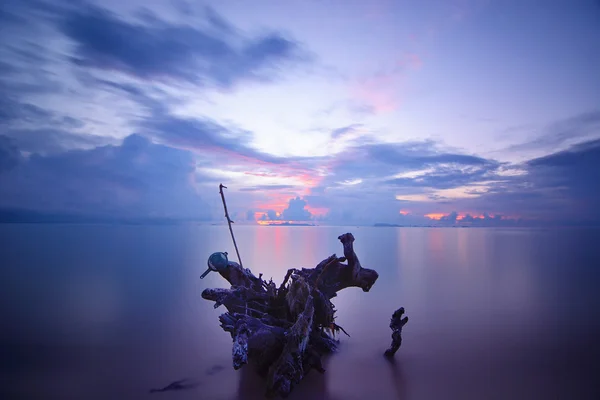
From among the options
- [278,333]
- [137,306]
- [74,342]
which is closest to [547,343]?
[278,333]

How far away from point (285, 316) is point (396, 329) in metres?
4.66

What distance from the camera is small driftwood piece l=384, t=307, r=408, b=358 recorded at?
13.7 m

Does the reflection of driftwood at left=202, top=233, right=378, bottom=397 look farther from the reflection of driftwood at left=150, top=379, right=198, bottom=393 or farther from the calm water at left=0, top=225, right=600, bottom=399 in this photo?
the reflection of driftwood at left=150, top=379, right=198, bottom=393

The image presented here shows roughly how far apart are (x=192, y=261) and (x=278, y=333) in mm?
43202

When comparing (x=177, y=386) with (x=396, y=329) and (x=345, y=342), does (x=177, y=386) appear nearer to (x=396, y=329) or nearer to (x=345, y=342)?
(x=345, y=342)

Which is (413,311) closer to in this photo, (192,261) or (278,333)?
(278,333)

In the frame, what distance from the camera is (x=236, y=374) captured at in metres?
13.1

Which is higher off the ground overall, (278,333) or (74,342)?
(278,333)

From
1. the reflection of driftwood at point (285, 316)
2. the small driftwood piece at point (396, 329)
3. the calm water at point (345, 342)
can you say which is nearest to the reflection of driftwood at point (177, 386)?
the calm water at point (345, 342)

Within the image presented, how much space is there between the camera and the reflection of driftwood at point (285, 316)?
10484 millimetres

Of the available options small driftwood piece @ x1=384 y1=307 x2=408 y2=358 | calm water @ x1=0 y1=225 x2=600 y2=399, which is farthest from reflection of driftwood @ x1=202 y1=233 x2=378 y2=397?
small driftwood piece @ x1=384 y1=307 x2=408 y2=358

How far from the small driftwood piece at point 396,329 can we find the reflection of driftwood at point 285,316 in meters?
1.69

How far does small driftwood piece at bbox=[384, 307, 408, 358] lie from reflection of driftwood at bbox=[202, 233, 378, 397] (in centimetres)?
169

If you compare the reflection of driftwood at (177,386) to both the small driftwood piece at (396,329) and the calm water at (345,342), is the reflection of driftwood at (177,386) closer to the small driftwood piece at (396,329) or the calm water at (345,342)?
the calm water at (345,342)
